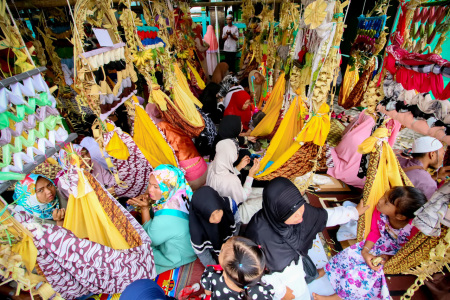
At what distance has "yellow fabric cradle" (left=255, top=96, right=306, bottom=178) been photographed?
233 centimetres

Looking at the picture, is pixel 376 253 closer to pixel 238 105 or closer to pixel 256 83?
pixel 238 105

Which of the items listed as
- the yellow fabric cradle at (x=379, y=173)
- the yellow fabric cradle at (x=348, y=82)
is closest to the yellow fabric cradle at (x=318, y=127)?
the yellow fabric cradle at (x=379, y=173)

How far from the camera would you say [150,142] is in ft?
8.18

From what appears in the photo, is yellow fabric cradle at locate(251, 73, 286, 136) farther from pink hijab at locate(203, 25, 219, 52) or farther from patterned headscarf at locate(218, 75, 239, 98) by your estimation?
pink hijab at locate(203, 25, 219, 52)

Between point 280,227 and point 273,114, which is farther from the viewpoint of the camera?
point 273,114

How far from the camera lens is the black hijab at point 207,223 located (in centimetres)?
170

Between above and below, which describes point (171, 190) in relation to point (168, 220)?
above

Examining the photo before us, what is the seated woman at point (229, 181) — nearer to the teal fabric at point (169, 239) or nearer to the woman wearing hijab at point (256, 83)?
the teal fabric at point (169, 239)

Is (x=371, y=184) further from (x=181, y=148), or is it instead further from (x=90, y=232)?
(x=90, y=232)

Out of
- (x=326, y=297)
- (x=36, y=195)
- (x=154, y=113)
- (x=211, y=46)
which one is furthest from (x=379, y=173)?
(x=211, y=46)

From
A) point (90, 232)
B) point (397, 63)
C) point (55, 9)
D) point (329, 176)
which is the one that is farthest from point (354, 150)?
point (55, 9)

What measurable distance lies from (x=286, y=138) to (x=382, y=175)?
1018mm

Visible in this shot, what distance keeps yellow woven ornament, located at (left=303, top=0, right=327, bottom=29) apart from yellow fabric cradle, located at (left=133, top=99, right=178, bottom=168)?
5.90ft

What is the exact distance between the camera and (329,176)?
3.09m
